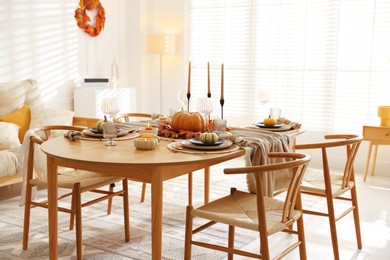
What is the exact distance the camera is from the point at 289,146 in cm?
313

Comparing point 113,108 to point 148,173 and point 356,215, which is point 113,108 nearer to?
point 148,173

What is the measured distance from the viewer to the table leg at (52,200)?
8.68ft

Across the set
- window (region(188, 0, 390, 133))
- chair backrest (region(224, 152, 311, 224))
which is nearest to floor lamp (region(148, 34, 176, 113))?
window (region(188, 0, 390, 133))

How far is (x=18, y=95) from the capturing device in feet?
16.0

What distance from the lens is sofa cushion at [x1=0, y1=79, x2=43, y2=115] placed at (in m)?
4.76

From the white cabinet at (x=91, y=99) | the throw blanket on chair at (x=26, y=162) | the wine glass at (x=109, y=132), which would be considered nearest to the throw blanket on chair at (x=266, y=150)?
the wine glass at (x=109, y=132)

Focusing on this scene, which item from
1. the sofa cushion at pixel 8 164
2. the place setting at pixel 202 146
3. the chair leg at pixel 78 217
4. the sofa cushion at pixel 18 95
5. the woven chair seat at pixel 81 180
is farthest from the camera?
the sofa cushion at pixel 18 95

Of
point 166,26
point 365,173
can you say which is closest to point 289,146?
point 365,173

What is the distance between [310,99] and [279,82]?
0.40 meters

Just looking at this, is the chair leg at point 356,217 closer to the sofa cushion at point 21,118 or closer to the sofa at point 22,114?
the sofa at point 22,114

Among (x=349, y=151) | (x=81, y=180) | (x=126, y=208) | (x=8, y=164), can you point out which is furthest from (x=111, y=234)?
(x=349, y=151)

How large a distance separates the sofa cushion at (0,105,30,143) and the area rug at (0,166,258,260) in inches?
32.4

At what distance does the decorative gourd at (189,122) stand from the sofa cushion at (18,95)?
7.70 feet

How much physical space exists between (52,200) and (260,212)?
3.59 ft
